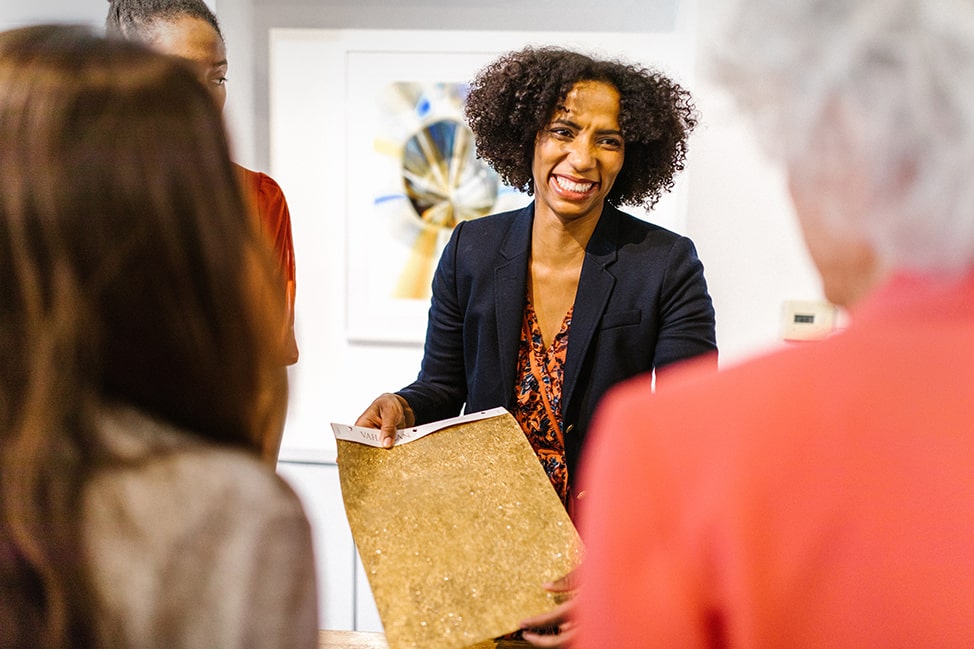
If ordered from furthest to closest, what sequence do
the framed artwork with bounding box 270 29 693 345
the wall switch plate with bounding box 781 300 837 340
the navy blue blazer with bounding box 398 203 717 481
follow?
1. the framed artwork with bounding box 270 29 693 345
2. the wall switch plate with bounding box 781 300 837 340
3. the navy blue blazer with bounding box 398 203 717 481

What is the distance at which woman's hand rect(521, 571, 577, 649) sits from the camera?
44.1 inches

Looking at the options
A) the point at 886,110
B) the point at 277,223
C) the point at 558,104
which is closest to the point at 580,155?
the point at 558,104

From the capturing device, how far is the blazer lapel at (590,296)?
5.85 ft

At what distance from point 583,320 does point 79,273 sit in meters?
1.34

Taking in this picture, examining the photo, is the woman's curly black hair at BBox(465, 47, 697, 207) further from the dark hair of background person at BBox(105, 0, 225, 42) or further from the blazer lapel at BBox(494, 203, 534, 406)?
the dark hair of background person at BBox(105, 0, 225, 42)

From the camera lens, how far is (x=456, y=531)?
123cm

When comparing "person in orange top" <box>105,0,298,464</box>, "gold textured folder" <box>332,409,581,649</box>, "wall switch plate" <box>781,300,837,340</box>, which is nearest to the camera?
"gold textured folder" <box>332,409,581,649</box>

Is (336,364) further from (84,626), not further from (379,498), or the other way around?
(84,626)

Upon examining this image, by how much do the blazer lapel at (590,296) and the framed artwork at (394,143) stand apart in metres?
1.08

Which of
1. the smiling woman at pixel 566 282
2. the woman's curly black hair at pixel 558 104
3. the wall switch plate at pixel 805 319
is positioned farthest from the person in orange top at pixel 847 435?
the wall switch plate at pixel 805 319

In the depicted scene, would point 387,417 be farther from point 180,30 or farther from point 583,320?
point 180,30

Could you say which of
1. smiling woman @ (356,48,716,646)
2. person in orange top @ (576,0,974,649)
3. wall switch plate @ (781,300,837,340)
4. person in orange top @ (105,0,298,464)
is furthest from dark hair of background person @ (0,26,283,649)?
wall switch plate @ (781,300,837,340)

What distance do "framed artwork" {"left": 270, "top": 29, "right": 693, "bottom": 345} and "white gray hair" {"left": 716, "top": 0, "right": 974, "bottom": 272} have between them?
243cm

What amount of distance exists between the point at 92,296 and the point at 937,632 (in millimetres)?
572
